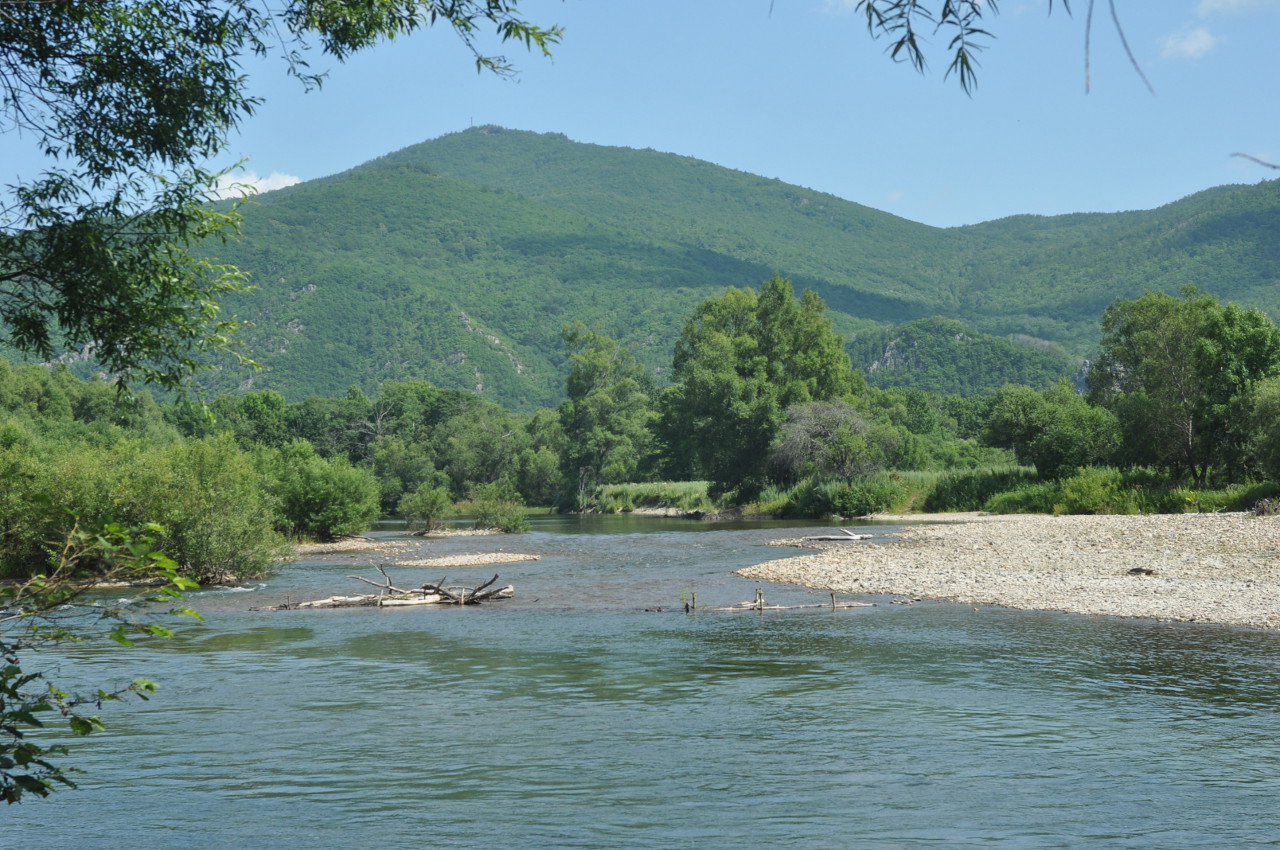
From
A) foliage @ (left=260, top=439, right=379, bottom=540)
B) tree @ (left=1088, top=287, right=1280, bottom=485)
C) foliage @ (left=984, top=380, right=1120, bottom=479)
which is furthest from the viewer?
foliage @ (left=984, top=380, right=1120, bottom=479)

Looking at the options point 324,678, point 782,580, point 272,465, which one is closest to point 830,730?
point 324,678

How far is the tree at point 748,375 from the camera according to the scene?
7894 centimetres

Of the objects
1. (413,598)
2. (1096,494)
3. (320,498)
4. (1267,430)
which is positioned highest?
(1267,430)

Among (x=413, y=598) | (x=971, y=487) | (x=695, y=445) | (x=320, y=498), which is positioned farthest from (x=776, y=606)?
(x=695, y=445)

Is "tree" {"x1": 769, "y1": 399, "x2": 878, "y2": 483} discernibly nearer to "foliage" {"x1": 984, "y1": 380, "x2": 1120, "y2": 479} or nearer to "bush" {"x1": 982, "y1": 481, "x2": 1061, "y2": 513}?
"foliage" {"x1": 984, "y1": 380, "x2": 1120, "y2": 479}

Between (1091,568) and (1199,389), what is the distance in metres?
25.0

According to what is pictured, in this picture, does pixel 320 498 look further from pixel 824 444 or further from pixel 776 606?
pixel 824 444

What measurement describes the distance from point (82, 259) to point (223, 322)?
4.46ft

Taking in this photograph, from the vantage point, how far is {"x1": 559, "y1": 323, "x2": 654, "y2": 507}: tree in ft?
352

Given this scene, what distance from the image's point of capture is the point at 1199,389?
164ft

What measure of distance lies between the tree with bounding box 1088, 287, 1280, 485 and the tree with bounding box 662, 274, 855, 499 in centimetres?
2755

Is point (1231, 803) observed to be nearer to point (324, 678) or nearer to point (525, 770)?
point (525, 770)

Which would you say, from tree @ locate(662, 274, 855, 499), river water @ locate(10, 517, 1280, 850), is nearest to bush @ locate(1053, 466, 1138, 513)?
river water @ locate(10, 517, 1280, 850)

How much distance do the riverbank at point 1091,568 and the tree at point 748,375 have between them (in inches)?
1458
